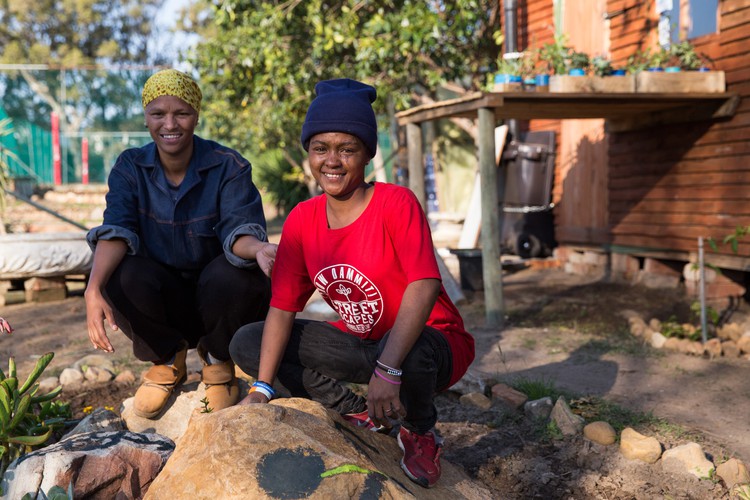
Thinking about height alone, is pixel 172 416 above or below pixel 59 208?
below

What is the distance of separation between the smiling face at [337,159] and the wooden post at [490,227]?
358 cm

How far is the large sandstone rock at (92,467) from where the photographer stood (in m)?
2.22

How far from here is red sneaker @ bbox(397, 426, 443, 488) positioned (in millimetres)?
2449

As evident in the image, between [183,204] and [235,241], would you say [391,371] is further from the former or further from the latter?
[183,204]

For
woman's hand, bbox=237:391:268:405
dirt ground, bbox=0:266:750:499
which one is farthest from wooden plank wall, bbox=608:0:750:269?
woman's hand, bbox=237:391:268:405

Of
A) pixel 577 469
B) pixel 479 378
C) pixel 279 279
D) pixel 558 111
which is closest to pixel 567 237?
pixel 558 111

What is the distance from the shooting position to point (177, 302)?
320 centimetres

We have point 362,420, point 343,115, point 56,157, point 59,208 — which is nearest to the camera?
point 343,115

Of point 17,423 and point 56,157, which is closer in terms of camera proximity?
point 17,423

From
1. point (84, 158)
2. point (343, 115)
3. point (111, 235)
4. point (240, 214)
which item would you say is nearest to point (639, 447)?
point (343, 115)

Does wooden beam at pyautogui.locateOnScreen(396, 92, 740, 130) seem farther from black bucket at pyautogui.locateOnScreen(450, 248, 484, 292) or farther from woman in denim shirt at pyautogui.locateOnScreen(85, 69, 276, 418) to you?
woman in denim shirt at pyautogui.locateOnScreen(85, 69, 276, 418)

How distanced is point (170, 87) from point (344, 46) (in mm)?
6758

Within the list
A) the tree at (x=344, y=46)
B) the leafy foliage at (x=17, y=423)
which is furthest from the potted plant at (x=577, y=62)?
the leafy foliage at (x=17, y=423)

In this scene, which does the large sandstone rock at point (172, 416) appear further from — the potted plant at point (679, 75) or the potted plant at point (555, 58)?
the potted plant at point (679, 75)
